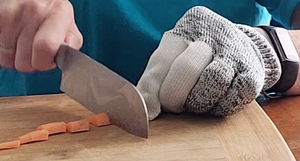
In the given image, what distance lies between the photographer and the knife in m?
0.67

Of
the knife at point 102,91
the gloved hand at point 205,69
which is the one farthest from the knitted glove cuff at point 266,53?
the knife at point 102,91

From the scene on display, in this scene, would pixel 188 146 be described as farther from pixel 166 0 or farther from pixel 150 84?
pixel 166 0

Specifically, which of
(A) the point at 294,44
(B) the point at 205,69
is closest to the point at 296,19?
(A) the point at 294,44

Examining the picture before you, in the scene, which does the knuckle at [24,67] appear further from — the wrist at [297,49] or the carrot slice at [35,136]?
the wrist at [297,49]

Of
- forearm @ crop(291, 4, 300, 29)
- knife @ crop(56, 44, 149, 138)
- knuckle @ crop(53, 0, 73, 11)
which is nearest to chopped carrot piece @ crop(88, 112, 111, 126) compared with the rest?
knife @ crop(56, 44, 149, 138)

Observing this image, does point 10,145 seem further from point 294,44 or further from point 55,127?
point 294,44

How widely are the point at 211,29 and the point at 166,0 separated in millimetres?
254

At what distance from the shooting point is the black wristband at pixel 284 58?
820 millimetres

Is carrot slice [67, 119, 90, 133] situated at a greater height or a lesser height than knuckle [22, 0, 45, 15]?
lesser

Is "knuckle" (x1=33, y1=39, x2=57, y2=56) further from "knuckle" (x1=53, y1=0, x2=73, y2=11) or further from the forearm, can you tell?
the forearm

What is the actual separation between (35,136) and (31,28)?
14 centimetres

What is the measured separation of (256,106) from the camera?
77 centimetres

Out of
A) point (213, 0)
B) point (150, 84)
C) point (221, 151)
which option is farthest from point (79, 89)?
point (213, 0)

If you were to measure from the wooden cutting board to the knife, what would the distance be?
2 cm
